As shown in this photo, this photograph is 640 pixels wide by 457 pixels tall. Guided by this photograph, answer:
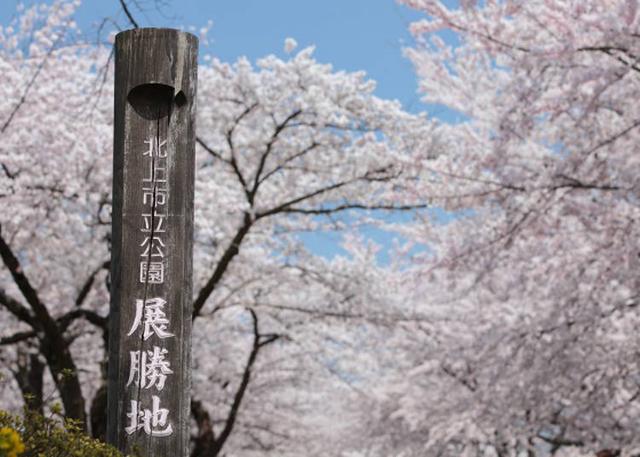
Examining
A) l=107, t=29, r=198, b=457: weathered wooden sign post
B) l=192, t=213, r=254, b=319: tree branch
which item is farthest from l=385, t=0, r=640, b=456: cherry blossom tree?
l=107, t=29, r=198, b=457: weathered wooden sign post

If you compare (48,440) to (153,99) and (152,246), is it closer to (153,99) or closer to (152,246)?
(152,246)

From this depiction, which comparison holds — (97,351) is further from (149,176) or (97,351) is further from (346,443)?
(149,176)

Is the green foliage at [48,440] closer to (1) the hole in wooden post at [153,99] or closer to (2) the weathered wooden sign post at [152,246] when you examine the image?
(2) the weathered wooden sign post at [152,246]

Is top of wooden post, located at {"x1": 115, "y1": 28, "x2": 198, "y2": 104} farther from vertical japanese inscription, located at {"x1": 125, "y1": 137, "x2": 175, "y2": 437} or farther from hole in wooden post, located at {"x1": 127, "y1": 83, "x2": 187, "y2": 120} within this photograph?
vertical japanese inscription, located at {"x1": 125, "y1": 137, "x2": 175, "y2": 437}

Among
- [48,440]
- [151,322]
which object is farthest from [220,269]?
[48,440]

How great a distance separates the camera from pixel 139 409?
4332 millimetres

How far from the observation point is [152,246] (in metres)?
4.41

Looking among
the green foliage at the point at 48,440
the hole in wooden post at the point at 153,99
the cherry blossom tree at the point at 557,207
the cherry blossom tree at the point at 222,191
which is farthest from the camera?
the cherry blossom tree at the point at 222,191

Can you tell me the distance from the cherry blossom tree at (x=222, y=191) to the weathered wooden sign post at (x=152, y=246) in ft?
15.4

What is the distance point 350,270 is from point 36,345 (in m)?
5.01

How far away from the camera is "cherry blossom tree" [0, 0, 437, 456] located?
34.3 feet

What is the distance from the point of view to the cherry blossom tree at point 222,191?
34.3 ft

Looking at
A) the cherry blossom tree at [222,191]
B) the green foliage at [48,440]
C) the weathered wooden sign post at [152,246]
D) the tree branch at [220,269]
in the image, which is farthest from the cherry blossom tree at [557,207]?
the green foliage at [48,440]

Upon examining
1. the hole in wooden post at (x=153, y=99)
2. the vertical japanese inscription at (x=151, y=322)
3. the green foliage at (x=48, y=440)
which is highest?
the hole in wooden post at (x=153, y=99)
